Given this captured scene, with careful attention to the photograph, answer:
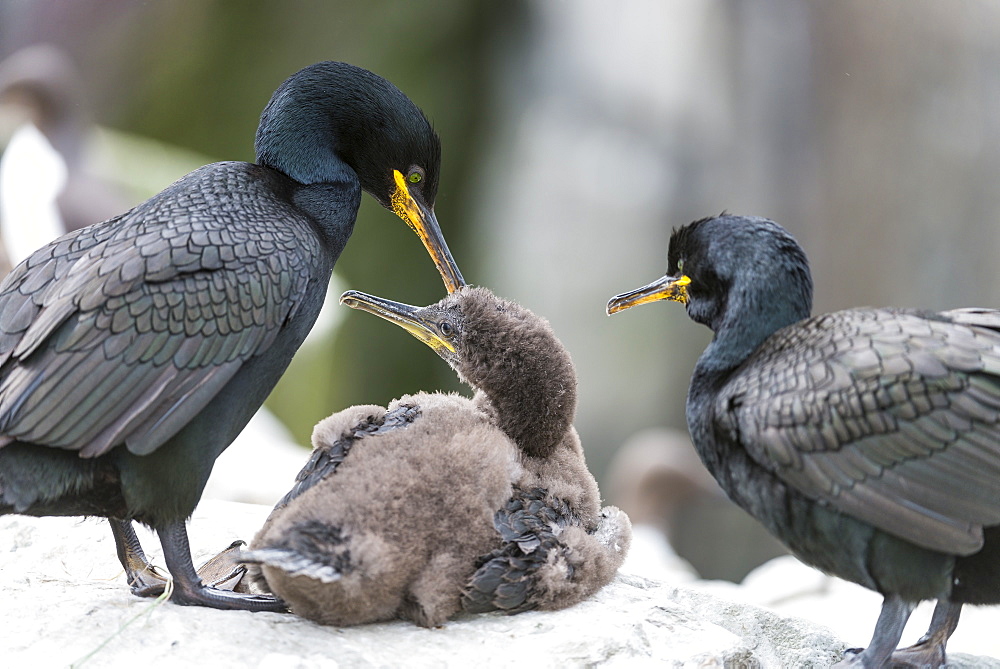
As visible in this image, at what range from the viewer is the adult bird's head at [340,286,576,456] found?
10.2ft

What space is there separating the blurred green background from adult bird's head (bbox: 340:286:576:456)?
5063 mm

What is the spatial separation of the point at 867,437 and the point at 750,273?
23.8 inches

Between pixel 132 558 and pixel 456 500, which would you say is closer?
pixel 456 500

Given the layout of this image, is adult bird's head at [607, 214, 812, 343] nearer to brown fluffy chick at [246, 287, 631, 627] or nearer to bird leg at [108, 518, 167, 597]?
brown fluffy chick at [246, 287, 631, 627]

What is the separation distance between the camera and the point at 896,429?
8.42ft

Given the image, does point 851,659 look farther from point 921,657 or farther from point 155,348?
point 155,348

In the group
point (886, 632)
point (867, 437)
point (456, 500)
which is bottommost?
point (886, 632)

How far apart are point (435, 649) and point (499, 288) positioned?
6832mm

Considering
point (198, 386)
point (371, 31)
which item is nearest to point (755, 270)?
point (198, 386)

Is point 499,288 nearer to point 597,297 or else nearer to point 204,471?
point 597,297

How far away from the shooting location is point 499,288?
9320 mm

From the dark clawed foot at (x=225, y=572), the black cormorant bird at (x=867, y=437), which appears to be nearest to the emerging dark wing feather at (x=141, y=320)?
the dark clawed foot at (x=225, y=572)

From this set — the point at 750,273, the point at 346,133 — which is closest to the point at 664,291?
the point at 750,273

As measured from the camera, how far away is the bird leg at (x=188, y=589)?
2.83m
